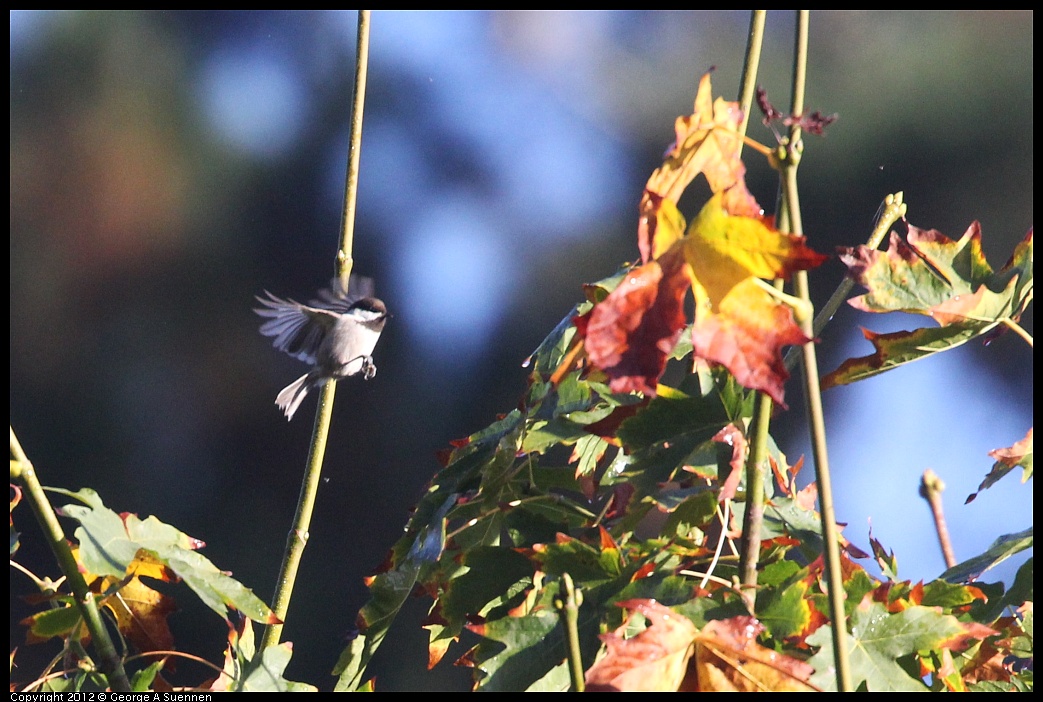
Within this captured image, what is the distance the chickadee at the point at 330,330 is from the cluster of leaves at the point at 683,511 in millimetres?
1104

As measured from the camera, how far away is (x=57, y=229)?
180 inches

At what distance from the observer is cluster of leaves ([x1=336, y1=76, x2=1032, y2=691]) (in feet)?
1.86

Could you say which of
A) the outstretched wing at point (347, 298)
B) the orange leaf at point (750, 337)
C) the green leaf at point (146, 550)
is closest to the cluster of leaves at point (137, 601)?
the green leaf at point (146, 550)

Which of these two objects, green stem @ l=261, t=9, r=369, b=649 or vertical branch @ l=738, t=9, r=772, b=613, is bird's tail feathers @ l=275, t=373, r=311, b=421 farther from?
vertical branch @ l=738, t=9, r=772, b=613

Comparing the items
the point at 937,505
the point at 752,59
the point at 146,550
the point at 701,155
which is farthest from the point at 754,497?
the point at 937,505

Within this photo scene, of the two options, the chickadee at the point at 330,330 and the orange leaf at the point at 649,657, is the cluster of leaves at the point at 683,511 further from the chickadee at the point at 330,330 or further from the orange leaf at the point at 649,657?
the chickadee at the point at 330,330

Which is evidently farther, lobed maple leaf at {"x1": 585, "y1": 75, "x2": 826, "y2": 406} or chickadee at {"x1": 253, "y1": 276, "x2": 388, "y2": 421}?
chickadee at {"x1": 253, "y1": 276, "x2": 388, "y2": 421}

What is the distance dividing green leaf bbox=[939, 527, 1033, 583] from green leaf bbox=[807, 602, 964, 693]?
0.48 ft

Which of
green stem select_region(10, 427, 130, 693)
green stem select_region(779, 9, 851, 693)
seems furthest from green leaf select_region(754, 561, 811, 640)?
green stem select_region(10, 427, 130, 693)

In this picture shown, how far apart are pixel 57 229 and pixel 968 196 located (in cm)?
409

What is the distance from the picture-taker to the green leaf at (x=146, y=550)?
69 centimetres

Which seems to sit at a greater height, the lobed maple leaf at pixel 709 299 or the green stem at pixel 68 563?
the lobed maple leaf at pixel 709 299

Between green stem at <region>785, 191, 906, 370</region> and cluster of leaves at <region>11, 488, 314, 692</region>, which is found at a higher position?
green stem at <region>785, 191, 906, 370</region>

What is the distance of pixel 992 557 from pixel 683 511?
12.5 inches
